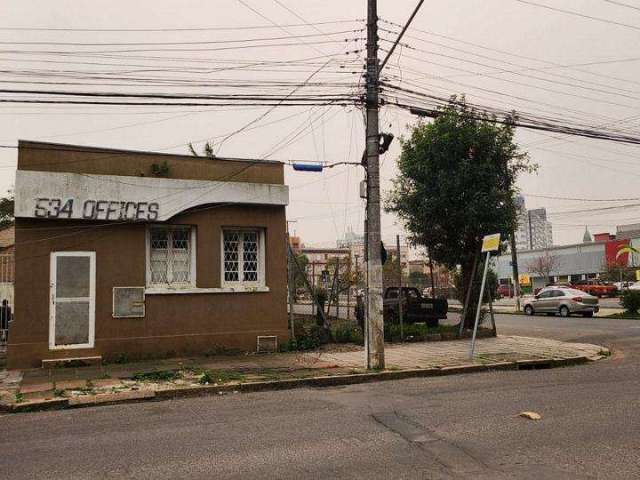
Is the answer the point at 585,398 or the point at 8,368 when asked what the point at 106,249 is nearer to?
the point at 8,368

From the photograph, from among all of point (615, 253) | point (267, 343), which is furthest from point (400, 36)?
point (615, 253)

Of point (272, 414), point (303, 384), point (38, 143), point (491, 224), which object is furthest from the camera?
point (491, 224)

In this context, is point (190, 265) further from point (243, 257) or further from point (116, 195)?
point (116, 195)

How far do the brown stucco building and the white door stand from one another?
2 centimetres

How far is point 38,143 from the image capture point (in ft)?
39.4

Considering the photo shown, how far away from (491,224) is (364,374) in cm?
831

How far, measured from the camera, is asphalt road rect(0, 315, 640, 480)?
498 centimetres

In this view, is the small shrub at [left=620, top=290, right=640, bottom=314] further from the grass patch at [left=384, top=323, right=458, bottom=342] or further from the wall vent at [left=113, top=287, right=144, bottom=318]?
the wall vent at [left=113, top=287, right=144, bottom=318]

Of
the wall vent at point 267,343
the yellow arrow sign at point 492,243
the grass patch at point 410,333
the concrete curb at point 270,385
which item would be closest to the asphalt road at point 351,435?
the concrete curb at point 270,385

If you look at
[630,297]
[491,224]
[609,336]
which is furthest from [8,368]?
[630,297]

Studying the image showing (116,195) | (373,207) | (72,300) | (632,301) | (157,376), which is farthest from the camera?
(632,301)

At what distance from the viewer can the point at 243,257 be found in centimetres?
1399

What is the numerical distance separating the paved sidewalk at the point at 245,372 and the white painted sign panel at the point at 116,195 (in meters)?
3.26

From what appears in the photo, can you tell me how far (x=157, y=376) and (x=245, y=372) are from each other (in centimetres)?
162
